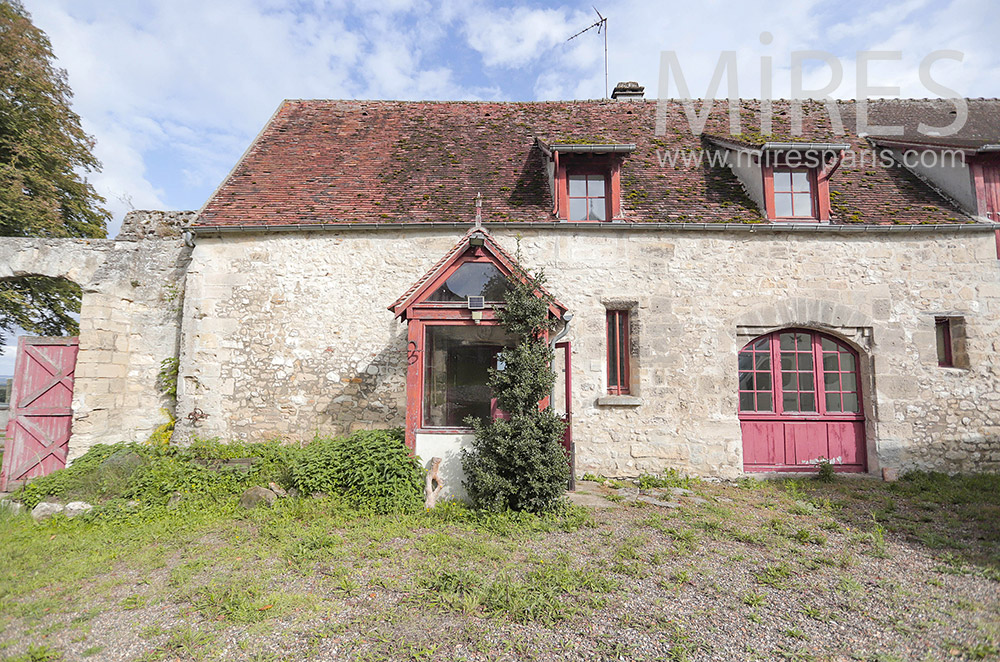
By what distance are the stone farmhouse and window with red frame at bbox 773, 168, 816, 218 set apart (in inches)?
1.6

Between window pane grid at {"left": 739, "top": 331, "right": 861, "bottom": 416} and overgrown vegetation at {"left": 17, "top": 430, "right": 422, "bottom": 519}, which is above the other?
window pane grid at {"left": 739, "top": 331, "right": 861, "bottom": 416}

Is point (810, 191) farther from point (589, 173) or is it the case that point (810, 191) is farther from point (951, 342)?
point (589, 173)

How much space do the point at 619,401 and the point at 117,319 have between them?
29.0 ft

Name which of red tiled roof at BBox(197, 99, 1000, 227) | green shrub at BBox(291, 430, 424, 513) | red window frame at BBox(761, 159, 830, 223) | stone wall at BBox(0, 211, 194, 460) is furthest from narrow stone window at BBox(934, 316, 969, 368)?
stone wall at BBox(0, 211, 194, 460)

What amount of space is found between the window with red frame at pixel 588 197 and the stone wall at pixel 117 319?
7299 mm

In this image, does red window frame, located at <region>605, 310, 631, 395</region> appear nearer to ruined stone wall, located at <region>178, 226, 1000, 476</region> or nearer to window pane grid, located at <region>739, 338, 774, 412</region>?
ruined stone wall, located at <region>178, 226, 1000, 476</region>

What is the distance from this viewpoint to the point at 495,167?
929cm

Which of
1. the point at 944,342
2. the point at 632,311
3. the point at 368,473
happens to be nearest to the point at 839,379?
the point at 944,342

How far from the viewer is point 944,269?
A: 812 cm

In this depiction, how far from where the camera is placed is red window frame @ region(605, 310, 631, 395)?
8.18 meters

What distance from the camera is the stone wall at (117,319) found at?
7.79 meters

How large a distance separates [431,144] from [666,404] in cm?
704

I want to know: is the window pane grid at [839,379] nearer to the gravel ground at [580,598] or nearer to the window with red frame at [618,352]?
the gravel ground at [580,598]

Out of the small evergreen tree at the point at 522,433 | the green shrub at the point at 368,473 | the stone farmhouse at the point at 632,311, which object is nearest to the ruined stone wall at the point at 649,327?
the stone farmhouse at the point at 632,311
